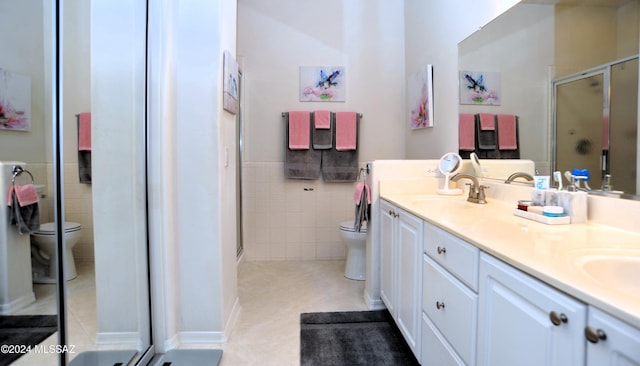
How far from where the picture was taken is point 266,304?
Result: 2326 millimetres

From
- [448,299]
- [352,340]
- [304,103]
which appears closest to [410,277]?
[448,299]

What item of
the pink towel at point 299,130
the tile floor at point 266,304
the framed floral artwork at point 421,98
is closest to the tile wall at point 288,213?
the tile floor at point 266,304

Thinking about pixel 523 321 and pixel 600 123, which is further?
pixel 600 123

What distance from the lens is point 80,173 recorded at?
4.28 ft

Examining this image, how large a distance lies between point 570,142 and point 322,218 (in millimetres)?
2288

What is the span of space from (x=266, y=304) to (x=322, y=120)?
1738 millimetres

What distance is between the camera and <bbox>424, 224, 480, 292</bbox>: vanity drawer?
1017 millimetres

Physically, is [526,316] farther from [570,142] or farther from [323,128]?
[323,128]

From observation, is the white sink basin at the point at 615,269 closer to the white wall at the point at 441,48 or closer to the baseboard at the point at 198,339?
the white wall at the point at 441,48

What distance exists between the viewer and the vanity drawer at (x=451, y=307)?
103 centimetres

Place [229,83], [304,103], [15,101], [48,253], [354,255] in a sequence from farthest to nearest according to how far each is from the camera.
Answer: [304,103] < [354,255] < [229,83] < [48,253] < [15,101]

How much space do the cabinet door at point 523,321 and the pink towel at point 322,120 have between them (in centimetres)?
239

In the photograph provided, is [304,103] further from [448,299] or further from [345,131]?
[448,299]

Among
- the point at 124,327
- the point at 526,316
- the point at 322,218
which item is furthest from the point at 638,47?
the point at 322,218
